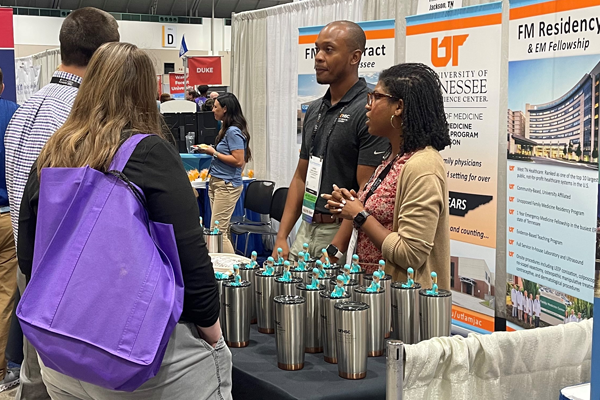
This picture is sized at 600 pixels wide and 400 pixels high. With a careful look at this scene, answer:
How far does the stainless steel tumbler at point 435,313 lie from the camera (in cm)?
161

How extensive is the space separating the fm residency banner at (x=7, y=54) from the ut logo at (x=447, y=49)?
3036 mm

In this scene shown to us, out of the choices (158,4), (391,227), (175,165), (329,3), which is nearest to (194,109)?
(329,3)

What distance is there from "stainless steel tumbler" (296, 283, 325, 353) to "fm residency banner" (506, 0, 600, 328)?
183 centimetres

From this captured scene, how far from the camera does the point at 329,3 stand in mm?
5641

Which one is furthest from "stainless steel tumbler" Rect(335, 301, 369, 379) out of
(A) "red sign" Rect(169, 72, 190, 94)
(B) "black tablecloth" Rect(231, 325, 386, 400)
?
(A) "red sign" Rect(169, 72, 190, 94)

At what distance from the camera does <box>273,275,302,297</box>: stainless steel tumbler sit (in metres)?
1.76

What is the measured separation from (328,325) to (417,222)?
50cm

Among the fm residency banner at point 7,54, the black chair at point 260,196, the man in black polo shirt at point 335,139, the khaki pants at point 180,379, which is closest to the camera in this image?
the khaki pants at point 180,379

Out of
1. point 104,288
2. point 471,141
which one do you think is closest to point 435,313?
point 104,288

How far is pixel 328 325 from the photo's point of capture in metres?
1.59

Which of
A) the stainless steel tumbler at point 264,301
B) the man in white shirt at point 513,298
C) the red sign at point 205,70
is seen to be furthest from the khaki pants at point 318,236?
the red sign at point 205,70

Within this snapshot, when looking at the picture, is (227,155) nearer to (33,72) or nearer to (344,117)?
(344,117)

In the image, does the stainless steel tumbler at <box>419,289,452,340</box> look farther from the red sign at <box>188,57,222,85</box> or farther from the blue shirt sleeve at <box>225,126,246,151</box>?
the red sign at <box>188,57,222,85</box>

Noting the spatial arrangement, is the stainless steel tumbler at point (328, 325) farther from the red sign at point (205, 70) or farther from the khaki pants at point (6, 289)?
the red sign at point (205, 70)
